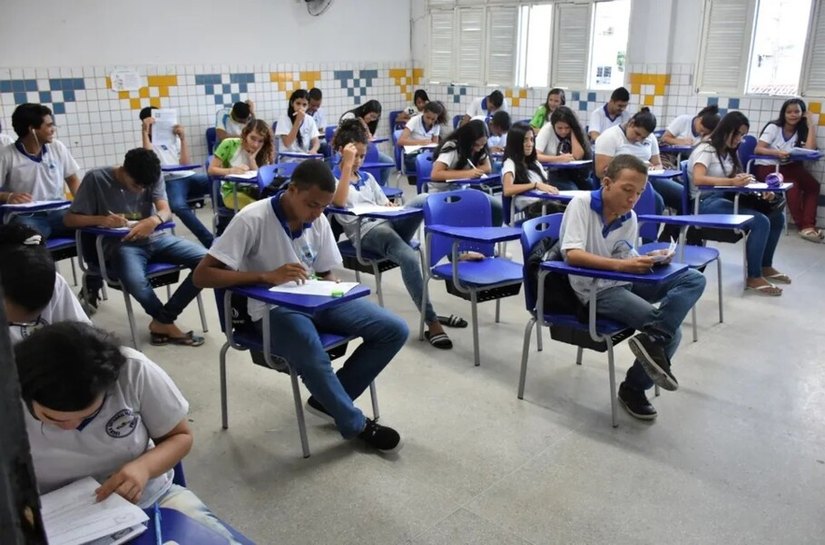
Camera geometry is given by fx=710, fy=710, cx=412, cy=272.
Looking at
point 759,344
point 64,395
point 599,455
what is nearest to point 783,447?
point 599,455

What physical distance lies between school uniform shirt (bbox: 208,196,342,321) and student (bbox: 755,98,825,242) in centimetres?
483

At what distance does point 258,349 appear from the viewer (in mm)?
2623

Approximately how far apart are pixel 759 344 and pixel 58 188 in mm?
4179

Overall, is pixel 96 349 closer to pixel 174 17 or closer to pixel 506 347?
pixel 506 347

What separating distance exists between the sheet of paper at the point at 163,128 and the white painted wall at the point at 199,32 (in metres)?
0.91

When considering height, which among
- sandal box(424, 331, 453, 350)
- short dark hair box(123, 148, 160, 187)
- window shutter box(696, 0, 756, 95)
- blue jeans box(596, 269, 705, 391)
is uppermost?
window shutter box(696, 0, 756, 95)

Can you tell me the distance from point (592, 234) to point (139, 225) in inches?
84.3

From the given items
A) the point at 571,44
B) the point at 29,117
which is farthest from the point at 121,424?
the point at 571,44

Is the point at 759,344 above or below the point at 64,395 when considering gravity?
below

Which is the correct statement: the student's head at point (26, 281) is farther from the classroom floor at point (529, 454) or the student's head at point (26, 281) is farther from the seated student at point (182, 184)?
the seated student at point (182, 184)

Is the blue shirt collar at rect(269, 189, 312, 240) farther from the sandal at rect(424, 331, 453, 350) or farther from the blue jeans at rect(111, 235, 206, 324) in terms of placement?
the sandal at rect(424, 331, 453, 350)

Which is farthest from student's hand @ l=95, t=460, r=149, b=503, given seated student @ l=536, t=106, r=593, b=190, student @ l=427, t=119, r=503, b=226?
seated student @ l=536, t=106, r=593, b=190

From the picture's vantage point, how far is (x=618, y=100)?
6.50 m

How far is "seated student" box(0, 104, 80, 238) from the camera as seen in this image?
4047 millimetres
